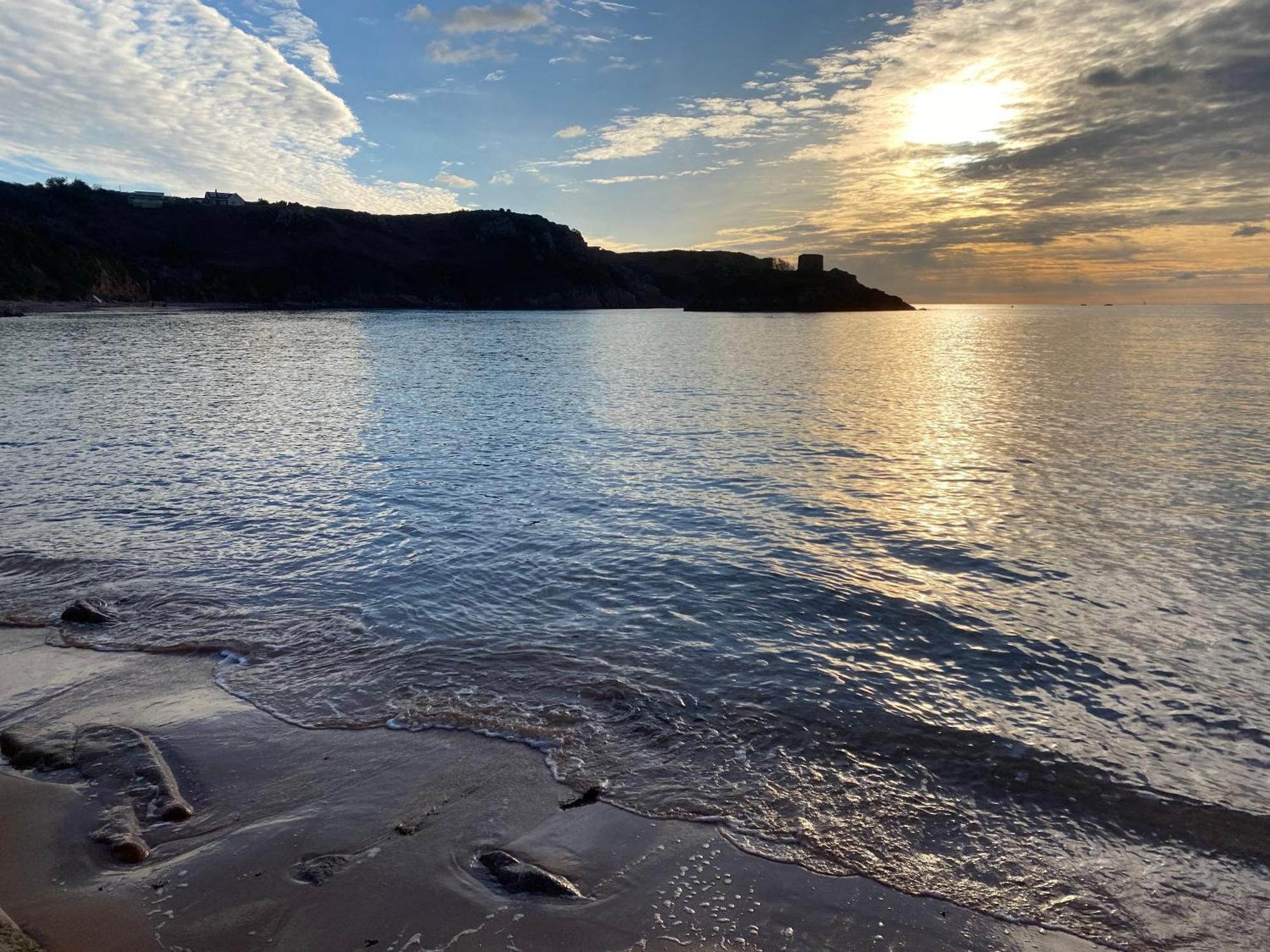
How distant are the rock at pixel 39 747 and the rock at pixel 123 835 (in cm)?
117

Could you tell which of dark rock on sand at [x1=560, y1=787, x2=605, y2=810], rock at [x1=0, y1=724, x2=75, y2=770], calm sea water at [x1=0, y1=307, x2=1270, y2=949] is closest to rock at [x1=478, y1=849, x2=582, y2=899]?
dark rock on sand at [x1=560, y1=787, x2=605, y2=810]

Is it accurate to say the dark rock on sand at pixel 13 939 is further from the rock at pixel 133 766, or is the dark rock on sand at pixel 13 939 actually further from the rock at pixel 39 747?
the rock at pixel 39 747

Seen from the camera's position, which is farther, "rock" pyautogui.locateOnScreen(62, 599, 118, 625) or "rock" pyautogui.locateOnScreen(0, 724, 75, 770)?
"rock" pyautogui.locateOnScreen(62, 599, 118, 625)

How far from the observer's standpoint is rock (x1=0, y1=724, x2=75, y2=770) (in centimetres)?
684

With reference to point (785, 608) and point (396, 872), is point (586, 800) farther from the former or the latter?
point (785, 608)

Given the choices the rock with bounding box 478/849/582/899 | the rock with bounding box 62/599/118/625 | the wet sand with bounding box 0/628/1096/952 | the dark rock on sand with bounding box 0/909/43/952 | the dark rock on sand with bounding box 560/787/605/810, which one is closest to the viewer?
the dark rock on sand with bounding box 0/909/43/952

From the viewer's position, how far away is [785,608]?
37.9ft

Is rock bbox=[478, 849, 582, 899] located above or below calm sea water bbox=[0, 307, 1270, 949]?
above

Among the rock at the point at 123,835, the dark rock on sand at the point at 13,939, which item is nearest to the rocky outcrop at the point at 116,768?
the rock at the point at 123,835

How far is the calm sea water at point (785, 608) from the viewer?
6.54 meters

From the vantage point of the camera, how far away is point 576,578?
42.1 feet

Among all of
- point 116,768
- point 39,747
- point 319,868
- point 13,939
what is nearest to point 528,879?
point 319,868

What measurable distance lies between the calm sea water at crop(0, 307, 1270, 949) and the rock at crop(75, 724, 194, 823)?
1.45 meters

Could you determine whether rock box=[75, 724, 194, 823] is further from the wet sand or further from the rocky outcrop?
the wet sand
